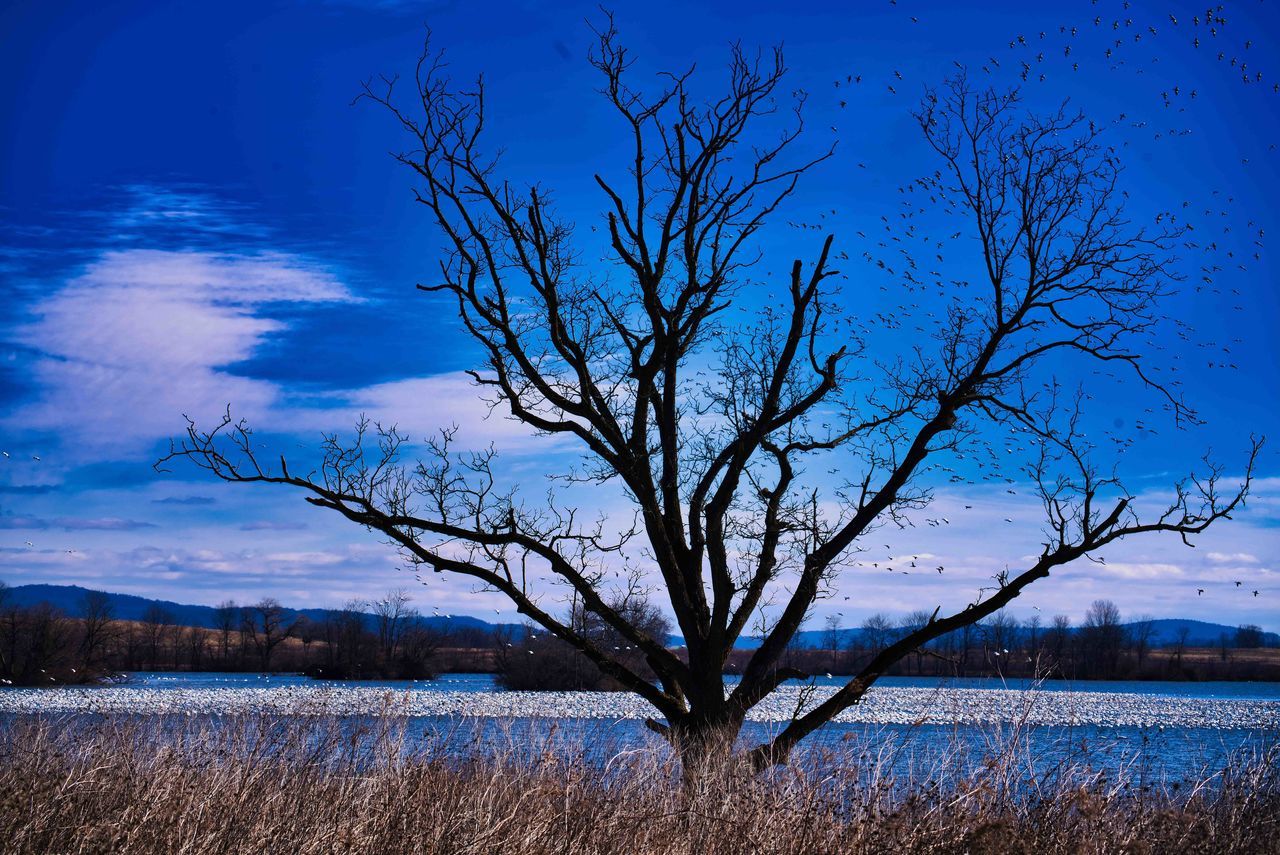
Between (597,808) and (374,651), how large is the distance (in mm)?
Result: 60809

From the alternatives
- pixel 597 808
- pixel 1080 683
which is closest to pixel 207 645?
pixel 1080 683

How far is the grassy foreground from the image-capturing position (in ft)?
20.7

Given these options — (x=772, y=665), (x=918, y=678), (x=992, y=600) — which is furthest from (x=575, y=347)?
(x=918, y=678)

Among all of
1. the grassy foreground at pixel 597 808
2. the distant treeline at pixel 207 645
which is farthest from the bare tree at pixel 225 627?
the grassy foreground at pixel 597 808

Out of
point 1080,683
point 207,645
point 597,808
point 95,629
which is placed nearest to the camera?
point 597,808

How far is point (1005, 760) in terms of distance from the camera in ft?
21.9

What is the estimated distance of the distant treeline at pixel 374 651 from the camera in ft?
163

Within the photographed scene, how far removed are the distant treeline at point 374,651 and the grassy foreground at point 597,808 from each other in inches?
718

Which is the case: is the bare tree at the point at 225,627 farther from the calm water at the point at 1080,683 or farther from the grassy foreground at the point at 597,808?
the grassy foreground at the point at 597,808

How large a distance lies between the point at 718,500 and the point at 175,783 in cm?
548

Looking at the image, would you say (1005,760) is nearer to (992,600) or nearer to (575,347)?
→ (992,600)

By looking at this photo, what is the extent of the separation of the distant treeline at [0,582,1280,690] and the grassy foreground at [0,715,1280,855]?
18.2 metres

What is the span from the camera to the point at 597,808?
22.9ft

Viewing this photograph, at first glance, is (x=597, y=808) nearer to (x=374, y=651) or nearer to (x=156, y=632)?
(x=374, y=651)
